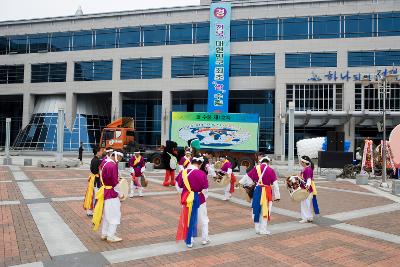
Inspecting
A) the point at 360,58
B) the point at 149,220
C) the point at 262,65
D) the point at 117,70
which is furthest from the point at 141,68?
the point at 149,220

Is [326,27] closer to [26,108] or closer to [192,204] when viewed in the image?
[192,204]

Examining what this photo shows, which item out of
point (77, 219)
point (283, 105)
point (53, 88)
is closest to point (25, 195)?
point (77, 219)

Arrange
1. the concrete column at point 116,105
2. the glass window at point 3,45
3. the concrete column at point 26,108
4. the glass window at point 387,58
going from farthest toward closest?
1. the glass window at point 3,45
2. the concrete column at point 26,108
3. the concrete column at point 116,105
4. the glass window at point 387,58

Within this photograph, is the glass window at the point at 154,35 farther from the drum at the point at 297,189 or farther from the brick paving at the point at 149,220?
the drum at the point at 297,189

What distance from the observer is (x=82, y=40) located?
44500 mm

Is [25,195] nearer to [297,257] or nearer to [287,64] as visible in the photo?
[297,257]

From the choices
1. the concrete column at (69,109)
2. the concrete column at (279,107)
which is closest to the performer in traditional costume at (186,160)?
the concrete column at (279,107)

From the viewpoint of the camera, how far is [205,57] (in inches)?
1569

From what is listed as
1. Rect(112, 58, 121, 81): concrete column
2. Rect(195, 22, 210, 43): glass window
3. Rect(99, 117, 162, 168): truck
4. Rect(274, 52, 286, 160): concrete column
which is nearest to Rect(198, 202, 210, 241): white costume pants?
Rect(99, 117, 162, 168): truck

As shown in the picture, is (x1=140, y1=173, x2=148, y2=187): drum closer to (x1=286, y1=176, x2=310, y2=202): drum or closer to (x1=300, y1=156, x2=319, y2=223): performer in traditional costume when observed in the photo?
(x1=286, y1=176, x2=310, y2=202): drum

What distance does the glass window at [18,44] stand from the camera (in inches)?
1845

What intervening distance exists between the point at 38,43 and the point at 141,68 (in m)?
16.3

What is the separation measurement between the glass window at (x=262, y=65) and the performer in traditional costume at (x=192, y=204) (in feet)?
109

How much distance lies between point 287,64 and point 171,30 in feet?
48.7
